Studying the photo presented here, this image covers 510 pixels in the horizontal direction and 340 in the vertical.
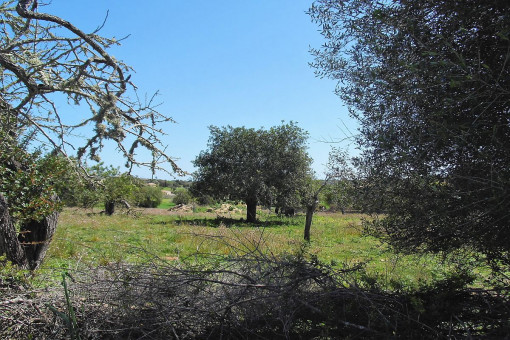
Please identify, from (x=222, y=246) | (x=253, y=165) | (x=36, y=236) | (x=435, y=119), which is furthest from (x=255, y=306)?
(x=253, y=165)

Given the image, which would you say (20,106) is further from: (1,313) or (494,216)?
(494,216)

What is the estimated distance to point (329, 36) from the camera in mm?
4305

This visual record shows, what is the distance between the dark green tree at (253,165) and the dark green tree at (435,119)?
23933mm

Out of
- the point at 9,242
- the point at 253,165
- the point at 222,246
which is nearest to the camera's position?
the point at 9,242

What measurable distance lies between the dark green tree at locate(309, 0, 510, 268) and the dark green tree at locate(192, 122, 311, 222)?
2393cm

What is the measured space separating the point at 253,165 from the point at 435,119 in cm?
2588

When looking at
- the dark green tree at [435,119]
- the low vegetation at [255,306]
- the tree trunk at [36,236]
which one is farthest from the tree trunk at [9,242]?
the dark green tree at [435,119]

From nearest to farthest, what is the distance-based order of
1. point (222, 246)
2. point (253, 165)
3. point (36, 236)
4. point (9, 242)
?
point (9, 242) < point (36, 236) < point (222, 246) < point (253, 165)

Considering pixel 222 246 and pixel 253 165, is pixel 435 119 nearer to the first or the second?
pixel 222 246

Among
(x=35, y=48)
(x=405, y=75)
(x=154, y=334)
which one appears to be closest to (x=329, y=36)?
(x=405, y=75)

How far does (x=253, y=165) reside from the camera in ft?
95.1

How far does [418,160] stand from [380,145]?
1.26ft

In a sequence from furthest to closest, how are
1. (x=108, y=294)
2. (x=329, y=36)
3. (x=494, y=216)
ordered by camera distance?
(x=329, y=36), (x=108, y=294), (x=494, y=216)

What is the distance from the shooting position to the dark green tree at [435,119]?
115 inches
